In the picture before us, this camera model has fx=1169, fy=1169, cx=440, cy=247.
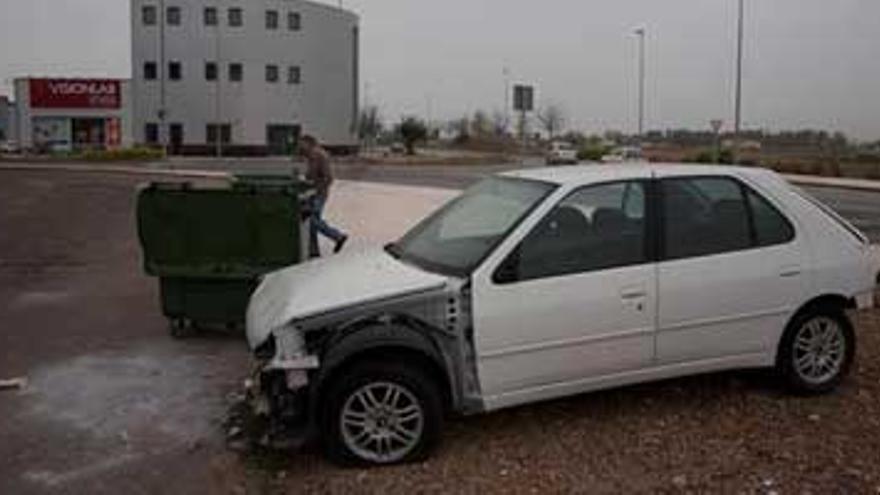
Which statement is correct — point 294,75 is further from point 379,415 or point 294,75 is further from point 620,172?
point 379,415

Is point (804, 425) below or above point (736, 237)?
below

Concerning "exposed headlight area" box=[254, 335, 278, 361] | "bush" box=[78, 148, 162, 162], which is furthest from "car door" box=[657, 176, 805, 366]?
"bush" box=[78, 148, 162, 162]

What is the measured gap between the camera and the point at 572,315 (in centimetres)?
632

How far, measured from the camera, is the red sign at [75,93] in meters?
89.6

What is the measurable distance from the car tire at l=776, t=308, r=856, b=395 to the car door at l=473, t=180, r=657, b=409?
3.34 ft

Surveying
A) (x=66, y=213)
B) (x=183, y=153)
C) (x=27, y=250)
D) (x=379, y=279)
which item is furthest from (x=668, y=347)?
(x=183, y=153)

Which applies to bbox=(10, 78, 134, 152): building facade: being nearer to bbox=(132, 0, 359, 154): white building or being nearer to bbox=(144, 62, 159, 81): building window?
bbox=(132, 0, 359, 154): white building

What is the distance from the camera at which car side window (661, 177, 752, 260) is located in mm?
6715

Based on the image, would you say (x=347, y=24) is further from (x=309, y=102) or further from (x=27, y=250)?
(x=27, y=250)

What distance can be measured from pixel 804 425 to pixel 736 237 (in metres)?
1.14

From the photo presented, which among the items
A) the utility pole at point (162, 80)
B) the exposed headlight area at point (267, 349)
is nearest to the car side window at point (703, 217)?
the exposed headlight area at point (267, 349)

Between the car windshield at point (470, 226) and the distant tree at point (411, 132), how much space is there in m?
84.7

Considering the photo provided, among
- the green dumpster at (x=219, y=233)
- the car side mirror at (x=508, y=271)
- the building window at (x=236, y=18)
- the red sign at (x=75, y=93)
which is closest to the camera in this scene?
the car side mirror at (x=508, y=271)

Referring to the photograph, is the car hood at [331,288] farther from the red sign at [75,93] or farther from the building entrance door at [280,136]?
the red sign at [75,93]
